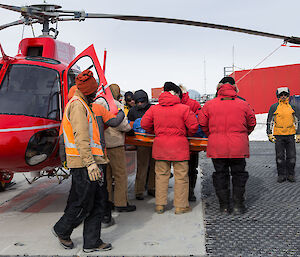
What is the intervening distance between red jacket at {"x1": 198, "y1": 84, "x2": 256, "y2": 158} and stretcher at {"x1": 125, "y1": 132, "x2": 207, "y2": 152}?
8.5 inches

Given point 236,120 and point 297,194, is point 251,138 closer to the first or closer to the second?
point 297,194

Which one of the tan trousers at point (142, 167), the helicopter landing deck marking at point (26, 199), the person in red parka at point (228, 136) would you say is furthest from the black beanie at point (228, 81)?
the helicopter landing deck marking at point (26, 199)

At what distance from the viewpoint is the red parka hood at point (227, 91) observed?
435cm

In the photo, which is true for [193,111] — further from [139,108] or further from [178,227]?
[178,227]

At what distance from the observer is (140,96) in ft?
17.5

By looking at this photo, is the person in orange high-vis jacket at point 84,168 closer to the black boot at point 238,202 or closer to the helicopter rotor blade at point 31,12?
the black boot at point 238,202

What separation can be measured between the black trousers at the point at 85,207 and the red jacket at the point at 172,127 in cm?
130

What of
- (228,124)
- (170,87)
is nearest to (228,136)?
(228,124)

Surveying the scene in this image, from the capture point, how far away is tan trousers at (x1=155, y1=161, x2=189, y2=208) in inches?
179

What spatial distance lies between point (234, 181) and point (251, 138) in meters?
10.7

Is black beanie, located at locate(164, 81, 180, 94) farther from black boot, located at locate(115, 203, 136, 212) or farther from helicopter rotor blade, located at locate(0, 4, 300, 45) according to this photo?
black boot, located at locate(115, 203, 136, 212)

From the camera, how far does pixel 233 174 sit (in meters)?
4.48

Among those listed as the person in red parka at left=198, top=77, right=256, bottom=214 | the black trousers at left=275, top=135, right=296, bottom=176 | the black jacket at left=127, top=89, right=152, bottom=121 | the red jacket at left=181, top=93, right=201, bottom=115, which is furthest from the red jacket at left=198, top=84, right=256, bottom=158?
the black trousers at left=275, top=135, right=296, bottom=176

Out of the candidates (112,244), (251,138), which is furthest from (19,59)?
(251,138)
